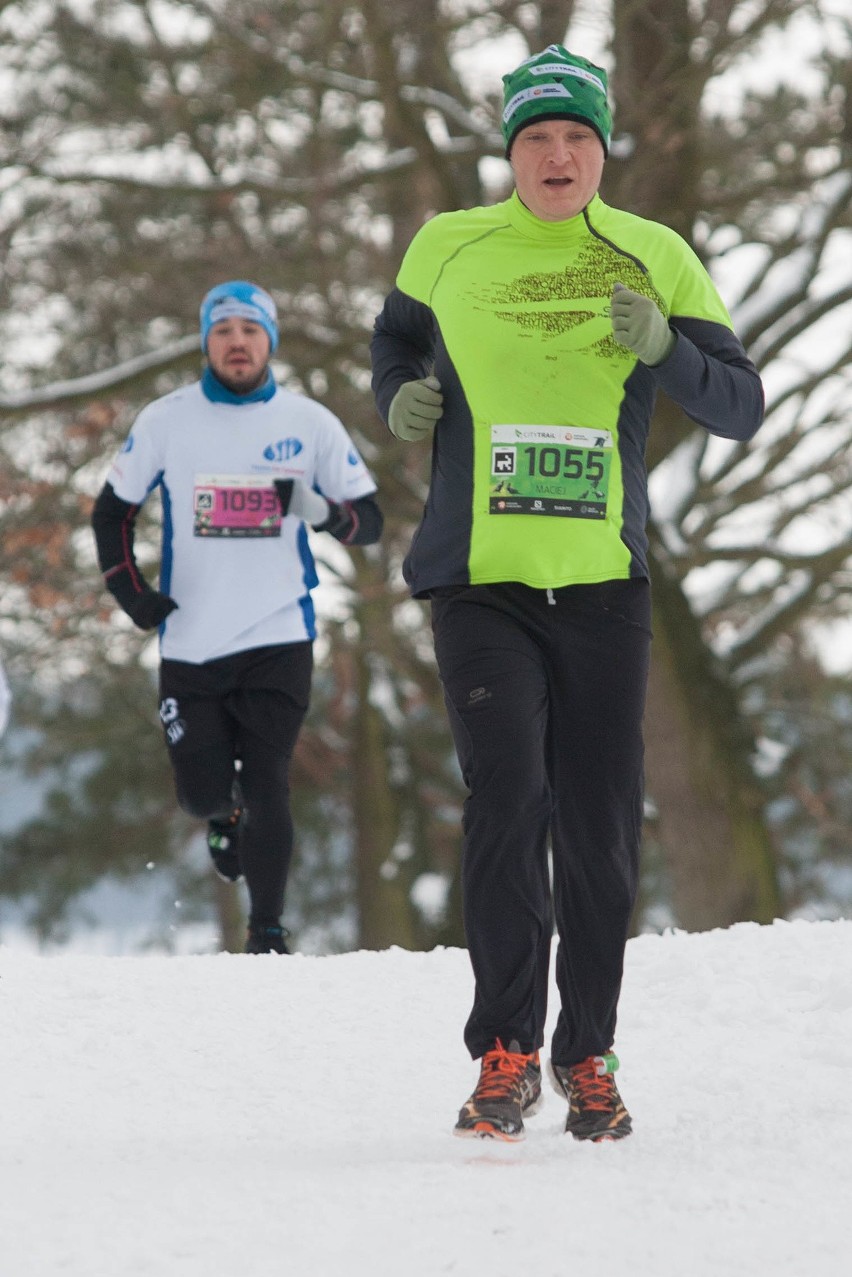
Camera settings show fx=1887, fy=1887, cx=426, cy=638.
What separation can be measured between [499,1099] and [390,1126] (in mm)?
370

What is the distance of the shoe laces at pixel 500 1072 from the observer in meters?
3.48

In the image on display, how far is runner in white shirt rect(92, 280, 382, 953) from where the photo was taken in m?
6.17

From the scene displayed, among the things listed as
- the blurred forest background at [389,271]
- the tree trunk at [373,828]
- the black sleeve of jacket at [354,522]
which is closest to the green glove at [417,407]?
the black sleeve of jacket at [354,522]

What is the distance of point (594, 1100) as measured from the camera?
11.7ft

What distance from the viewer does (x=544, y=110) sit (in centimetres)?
367

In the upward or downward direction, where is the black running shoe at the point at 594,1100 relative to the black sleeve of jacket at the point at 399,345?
downward

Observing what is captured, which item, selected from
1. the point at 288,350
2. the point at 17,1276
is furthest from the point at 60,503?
the point at 17,1276

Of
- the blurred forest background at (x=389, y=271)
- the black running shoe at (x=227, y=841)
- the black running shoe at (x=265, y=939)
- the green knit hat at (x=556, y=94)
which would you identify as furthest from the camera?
the blurred forest background at (x=389, y=271)

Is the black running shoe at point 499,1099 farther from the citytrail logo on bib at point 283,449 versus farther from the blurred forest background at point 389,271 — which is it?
the blurred forest background at point 389,271

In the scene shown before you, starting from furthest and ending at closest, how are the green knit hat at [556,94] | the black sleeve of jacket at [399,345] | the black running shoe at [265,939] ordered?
the black running shoe at [265,939]
the black sleeve of jacket at [399,345]
the green knit hat at [556,94]

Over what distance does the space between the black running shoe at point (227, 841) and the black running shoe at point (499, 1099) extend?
2961 millimetres

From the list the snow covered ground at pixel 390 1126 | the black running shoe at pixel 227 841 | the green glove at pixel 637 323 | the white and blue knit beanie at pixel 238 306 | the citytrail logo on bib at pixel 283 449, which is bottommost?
the snow covered ground at pixel 390 1126

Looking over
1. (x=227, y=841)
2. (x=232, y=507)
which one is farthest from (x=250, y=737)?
(x=232, y=507)

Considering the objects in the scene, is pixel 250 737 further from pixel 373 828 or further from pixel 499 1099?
pixel 373 828
